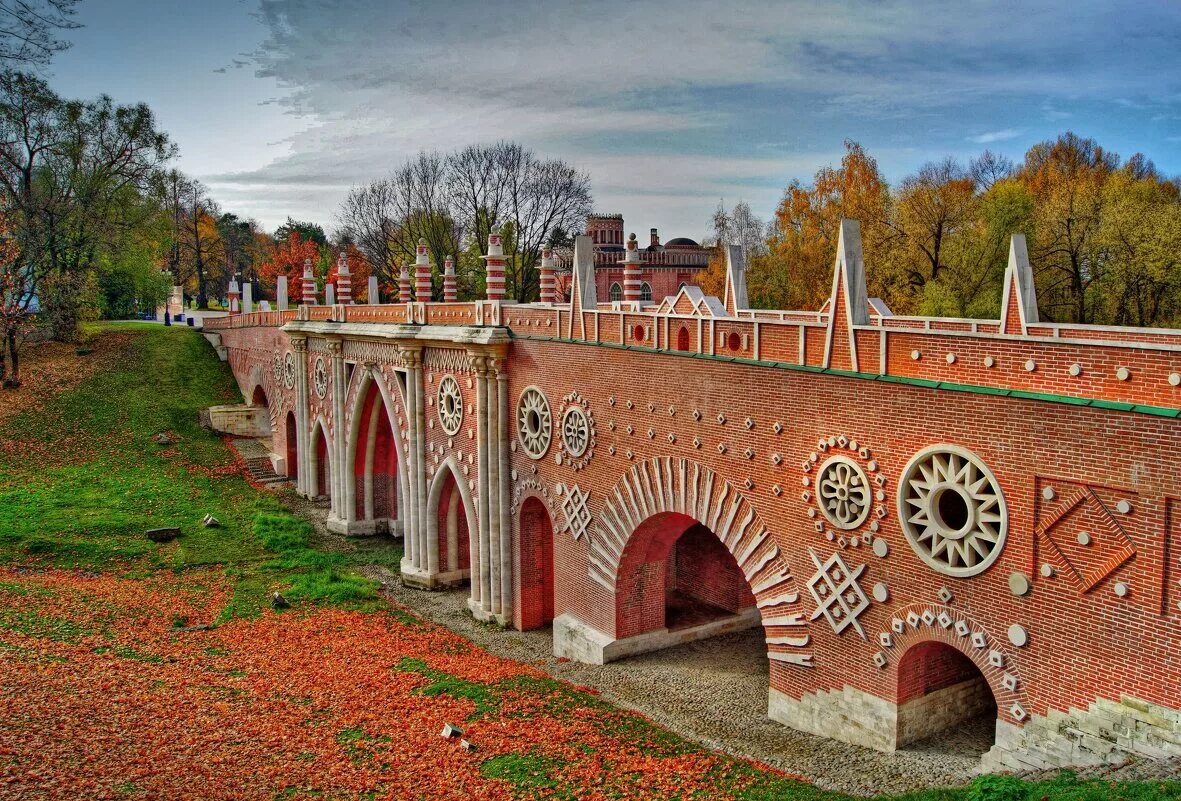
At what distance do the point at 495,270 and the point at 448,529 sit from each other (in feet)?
22.2

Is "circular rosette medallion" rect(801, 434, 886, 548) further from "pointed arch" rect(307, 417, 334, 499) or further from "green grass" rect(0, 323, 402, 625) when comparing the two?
"pointed arch" rect(307, 417, 334, 499)

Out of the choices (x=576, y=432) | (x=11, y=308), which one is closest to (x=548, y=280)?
(x=576, y=432)

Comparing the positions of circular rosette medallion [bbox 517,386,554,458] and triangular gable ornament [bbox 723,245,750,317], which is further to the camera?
circular rosette medallion [bbox 517,386,554,458]

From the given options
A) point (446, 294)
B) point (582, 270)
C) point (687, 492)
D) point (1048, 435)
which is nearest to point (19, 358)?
point (446, 294)

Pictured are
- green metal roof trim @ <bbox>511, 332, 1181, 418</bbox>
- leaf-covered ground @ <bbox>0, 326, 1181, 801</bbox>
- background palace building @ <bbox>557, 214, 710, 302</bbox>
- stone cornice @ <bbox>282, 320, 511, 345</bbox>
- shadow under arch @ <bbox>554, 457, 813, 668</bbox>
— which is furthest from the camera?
background palace building @ <bbox>557, 214, 710, 302</bbox>

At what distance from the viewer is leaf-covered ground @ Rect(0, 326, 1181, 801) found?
10.8 m

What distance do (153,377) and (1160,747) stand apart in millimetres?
40147

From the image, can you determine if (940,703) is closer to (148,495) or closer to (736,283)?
(736,283)

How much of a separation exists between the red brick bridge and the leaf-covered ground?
139 centimetres

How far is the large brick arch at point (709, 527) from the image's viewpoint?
12.3m

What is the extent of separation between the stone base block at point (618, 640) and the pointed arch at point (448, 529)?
209 inches

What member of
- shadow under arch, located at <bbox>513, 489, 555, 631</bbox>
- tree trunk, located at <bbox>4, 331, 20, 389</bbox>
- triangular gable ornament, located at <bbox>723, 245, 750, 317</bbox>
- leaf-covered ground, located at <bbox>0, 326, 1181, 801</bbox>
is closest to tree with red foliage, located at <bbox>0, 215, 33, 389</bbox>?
tree trunk, located at <bbox>4, 331, 20, 389</bbox>

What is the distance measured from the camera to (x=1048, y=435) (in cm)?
905

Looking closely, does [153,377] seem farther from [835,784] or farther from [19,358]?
[835,784]
